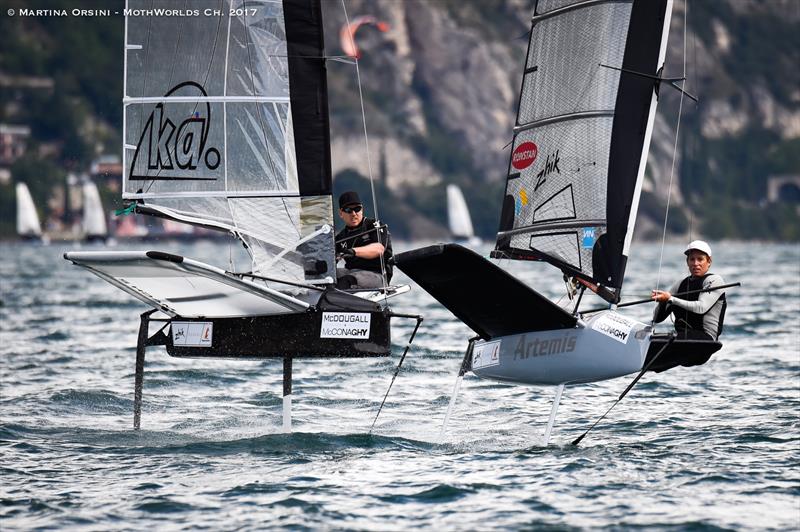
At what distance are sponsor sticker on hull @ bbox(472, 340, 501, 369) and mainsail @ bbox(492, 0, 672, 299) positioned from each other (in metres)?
0.90

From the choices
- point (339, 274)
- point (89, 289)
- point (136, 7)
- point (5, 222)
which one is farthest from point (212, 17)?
point (5, 222)

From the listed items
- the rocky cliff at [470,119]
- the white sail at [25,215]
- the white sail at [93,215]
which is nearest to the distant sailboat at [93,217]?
the white sail at [93,215]

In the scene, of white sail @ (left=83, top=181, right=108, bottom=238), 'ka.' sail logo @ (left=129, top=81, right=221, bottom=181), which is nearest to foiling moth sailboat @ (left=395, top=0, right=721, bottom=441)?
'ka.' sail logo @ (left=129, top=81, right=221, bottom=181)

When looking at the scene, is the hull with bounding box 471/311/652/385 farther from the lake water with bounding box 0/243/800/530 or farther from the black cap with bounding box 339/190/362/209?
the black cap with bounding box 339/190/362/209

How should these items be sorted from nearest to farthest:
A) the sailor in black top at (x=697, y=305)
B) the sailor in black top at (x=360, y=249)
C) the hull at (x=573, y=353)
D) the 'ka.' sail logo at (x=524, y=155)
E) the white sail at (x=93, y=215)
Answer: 1. the hull at (x=573, y=353)
2. the sailor in black top at (x=697, y=305)
3. the sailor in black top at (x=360, y=249)
4. the 'ka.' sail logo at (x=524, y=155)
5. the white sail at (x=93, y=215)

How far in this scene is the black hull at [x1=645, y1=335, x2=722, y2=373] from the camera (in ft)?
33.8

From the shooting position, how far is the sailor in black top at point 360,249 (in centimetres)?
1106

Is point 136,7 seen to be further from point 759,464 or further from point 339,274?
point 759,464

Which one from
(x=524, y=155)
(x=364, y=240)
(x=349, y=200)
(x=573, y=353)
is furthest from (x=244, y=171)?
(x=573, y=353)

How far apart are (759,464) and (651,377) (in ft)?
17.3

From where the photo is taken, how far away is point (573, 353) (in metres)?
10.4

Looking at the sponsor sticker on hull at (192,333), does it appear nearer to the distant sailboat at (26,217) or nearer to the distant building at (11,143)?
the distant sailboat at (26,217)

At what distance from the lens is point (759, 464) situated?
959cm

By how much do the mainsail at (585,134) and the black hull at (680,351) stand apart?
0.68 metres
